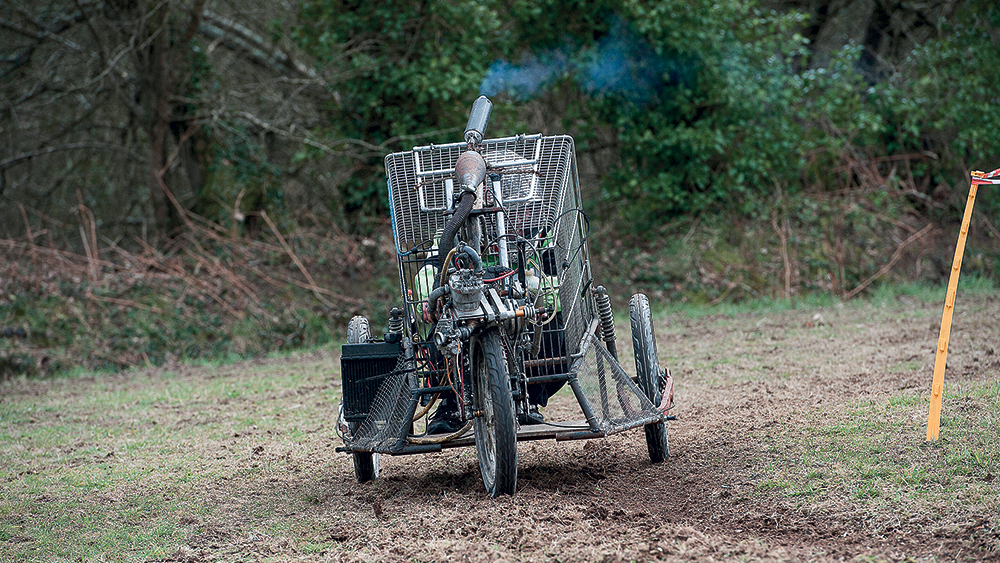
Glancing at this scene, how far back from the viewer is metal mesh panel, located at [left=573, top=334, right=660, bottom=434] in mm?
5145

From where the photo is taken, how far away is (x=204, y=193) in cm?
1482

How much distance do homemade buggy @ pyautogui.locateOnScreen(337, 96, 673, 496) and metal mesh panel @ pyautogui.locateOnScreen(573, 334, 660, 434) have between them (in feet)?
0.03

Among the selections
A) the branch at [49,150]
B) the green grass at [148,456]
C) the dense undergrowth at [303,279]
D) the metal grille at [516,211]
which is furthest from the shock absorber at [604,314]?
the branch at [49,150]

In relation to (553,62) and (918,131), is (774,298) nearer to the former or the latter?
(918,131)

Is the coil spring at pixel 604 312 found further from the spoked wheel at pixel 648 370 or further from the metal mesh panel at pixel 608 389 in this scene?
the metal mesh panel at pixel 608 389

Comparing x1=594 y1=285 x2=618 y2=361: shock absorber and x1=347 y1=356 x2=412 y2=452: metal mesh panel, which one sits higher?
x1=594 y1=285 x2=618 y2=361: shock absorber

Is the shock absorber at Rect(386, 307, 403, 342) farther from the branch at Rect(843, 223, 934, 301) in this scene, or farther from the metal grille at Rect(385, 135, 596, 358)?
the branch at Rect(843, 223, 934, 301)

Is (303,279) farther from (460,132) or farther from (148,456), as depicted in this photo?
(148,456)

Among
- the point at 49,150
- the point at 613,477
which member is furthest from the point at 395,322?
the point at 49,150

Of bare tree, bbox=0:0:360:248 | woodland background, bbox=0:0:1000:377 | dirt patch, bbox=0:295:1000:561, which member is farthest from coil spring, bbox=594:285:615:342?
bare tree, bbox=0:0:360:248

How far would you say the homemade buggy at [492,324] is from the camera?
4.67 meters

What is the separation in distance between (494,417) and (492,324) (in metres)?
0.45

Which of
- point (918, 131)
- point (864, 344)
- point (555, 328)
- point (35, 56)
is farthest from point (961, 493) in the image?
point (35, 56)

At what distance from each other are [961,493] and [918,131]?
1195cm
